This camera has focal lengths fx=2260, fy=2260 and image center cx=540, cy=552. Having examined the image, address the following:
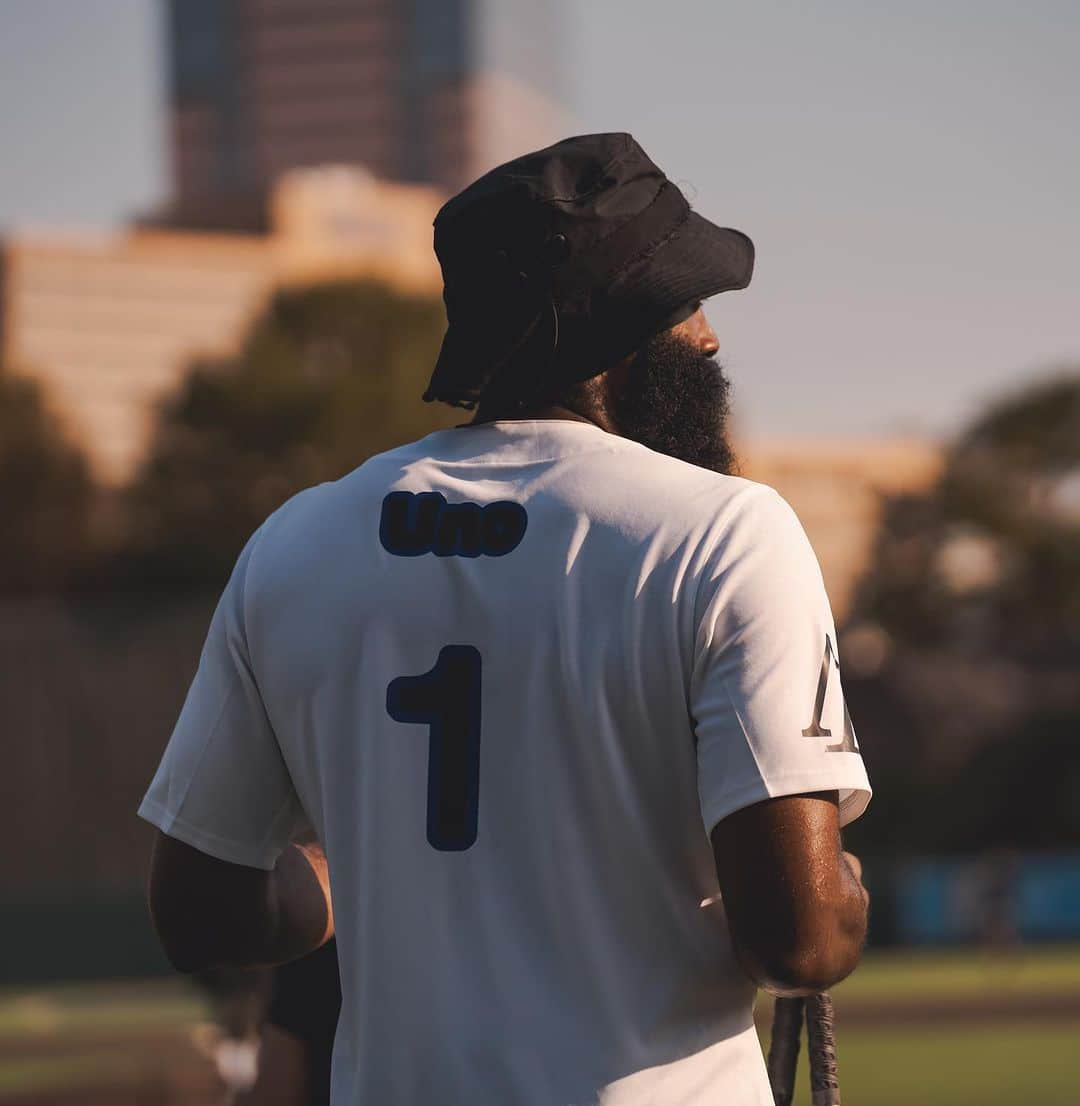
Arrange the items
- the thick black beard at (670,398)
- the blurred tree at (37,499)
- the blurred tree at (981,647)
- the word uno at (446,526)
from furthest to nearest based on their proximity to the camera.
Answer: the blurred tree at (37,499) < the blurred tree at (981,647) < the thick black beard at (670,398) < the word uno at (446,526)

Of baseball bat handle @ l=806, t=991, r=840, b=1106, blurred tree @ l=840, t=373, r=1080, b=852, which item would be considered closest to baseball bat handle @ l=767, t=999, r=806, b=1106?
baseball bat handle @ l=806, t=991, r=840, b=1106

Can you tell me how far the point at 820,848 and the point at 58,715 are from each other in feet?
124

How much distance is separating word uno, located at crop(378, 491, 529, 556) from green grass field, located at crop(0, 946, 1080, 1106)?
10899 mm

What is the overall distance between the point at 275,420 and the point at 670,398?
5903 cm

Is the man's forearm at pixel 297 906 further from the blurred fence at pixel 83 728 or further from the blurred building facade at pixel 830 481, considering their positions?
the blurred building facade at pixel 830 481

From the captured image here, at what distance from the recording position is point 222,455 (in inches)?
2349

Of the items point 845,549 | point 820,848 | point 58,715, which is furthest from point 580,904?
point 845,549

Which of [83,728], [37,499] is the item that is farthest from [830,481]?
[83,728]

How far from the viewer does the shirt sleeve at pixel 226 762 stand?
7.79 ft

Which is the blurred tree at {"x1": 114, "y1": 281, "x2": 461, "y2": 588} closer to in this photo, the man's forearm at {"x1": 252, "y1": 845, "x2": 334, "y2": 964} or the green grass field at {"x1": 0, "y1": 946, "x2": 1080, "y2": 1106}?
the green grass field at {"x1": 0, "y1": 946, "x2": 1080, "y2": 1106}

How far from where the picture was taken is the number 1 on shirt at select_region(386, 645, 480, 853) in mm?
2160

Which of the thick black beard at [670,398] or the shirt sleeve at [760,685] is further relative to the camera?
the thick black beard at [670,398]

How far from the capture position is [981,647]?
48938mm

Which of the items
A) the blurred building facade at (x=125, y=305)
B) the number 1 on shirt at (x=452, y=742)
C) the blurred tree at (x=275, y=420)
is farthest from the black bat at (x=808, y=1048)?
the blurred building facade at (x=125, y=305)
